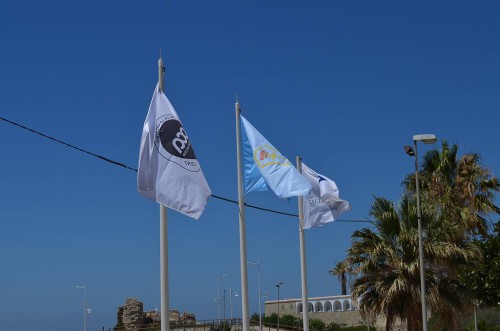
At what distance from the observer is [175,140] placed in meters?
15.5

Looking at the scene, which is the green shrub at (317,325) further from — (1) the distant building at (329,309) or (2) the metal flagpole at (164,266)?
(2) the metal flagpole at (164,266)

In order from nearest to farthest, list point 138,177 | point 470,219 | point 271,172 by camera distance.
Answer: point 138,177 < point 271,172 < point 470,219

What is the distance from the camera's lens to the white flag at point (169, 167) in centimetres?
1507

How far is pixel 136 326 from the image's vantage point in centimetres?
6178

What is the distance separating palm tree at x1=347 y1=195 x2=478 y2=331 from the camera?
27391 millimetres

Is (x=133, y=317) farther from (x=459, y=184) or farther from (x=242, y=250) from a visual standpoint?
(x=242, y=250)

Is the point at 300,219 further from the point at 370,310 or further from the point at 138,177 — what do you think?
the point at 138,177

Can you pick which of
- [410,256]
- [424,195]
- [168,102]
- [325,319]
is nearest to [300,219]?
[410,256]

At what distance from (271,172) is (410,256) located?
10.00m

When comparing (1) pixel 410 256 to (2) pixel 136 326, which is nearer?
(1) pixel 410 256

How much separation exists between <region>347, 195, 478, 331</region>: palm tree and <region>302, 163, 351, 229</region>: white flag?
5.45 metres

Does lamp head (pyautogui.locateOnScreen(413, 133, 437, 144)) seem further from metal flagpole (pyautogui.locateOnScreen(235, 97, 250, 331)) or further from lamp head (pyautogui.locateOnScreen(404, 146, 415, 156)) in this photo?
metal flagpole (pyautogui.locateOnScreen(235, 97, 250, 331))

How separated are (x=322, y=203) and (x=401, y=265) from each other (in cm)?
585

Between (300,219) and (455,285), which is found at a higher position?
(300,219)
